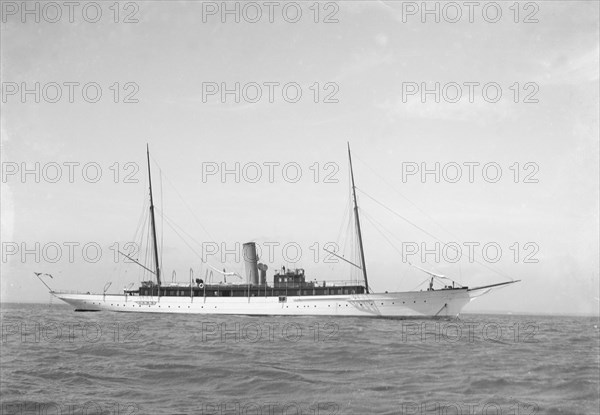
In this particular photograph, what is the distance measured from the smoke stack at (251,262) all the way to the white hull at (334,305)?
14.4 ft

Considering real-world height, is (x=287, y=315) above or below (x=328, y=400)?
below

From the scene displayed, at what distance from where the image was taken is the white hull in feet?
153

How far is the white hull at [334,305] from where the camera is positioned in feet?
153

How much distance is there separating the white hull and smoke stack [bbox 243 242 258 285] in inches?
172

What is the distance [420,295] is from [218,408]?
38331 mm

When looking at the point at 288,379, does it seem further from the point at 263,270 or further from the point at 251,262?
the point at 251,262

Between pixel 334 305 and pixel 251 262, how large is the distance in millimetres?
12305

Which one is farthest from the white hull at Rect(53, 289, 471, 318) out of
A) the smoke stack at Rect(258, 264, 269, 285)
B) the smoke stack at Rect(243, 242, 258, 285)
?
the smoke stack at Rect(258, 264, 269, 285)

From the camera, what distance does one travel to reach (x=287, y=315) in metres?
49.6

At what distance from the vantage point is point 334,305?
48.2m

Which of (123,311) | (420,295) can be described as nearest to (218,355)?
(420,295)

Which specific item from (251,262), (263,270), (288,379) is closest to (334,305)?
(263,270)

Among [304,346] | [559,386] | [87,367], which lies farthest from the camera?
[304,346]

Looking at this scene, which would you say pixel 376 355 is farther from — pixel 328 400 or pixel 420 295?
pixel 420 295
